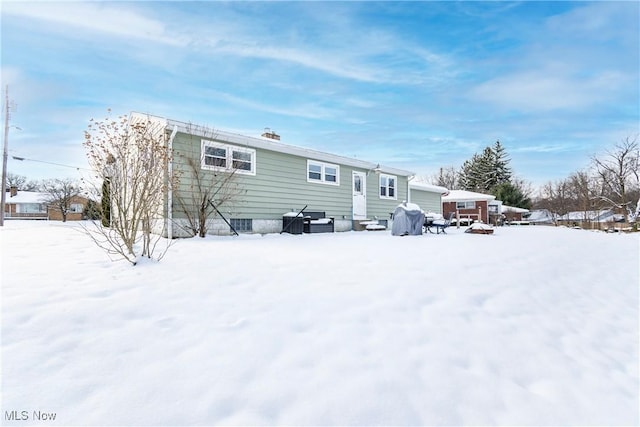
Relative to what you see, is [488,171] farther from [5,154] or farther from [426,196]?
[5,154]

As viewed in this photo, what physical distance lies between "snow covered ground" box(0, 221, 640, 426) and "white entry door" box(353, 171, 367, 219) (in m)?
8.96

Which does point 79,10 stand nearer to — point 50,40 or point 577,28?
point 50,40

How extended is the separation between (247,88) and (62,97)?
6715 millimetres

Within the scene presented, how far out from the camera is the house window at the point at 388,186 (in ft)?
49.6

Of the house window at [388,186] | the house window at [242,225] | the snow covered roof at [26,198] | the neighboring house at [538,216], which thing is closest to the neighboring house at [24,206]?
the snow covered roof at [26,198]

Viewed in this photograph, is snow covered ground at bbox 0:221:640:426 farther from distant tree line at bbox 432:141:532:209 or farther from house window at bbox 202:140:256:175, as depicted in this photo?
distant tree line at bbox 432:141:532:209

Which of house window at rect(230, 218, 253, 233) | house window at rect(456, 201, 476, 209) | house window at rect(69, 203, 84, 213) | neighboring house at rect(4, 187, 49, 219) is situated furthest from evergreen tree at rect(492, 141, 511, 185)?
neighboring house at rect(4, 187, 49, 219)

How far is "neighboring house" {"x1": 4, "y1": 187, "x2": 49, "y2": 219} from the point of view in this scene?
36031 mm

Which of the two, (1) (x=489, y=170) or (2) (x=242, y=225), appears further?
(1) (x=489, y=170)

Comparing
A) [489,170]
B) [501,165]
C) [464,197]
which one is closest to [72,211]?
[464,197]

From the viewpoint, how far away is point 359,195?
13.8m

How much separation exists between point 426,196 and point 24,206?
4455cm

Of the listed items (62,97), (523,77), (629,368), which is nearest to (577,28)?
(523,77)

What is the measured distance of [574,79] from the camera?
485 inches
